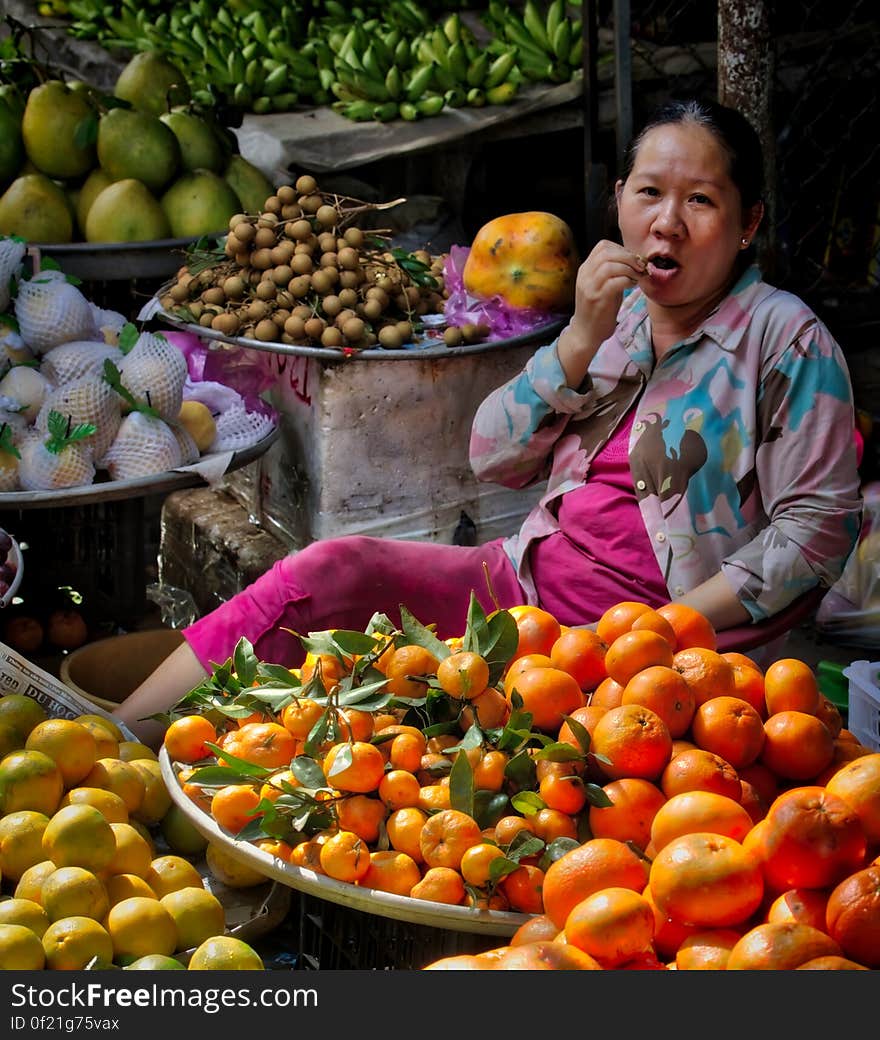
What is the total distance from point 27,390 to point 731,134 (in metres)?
1.74

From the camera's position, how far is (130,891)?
6.13 feet

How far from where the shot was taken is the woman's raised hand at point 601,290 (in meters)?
2.29

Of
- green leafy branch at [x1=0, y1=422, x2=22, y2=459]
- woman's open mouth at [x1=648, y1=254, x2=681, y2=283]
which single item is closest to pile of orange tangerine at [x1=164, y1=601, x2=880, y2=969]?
woman's open mouth at [x1=648, y1=254, x2=681, y2=283]

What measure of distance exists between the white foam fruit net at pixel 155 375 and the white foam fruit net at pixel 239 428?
16 cm

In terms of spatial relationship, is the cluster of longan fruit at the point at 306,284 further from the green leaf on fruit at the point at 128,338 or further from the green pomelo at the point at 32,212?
the green pomelo at the point at 32,212

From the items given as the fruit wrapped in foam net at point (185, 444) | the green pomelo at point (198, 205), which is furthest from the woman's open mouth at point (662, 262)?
the green pomelo at point (198, 205)

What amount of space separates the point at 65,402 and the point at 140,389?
0.60 ft

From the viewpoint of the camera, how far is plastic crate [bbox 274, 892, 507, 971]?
5.16 feet

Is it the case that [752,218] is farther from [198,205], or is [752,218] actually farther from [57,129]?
[57,129]

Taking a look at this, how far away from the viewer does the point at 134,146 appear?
3986 mm

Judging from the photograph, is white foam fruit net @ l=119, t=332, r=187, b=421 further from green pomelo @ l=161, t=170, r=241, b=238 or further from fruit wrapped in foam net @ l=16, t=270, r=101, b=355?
green pomelo @ l=161, t=170, r=241, b=238

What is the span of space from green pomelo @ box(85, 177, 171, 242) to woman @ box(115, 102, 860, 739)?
1817mm

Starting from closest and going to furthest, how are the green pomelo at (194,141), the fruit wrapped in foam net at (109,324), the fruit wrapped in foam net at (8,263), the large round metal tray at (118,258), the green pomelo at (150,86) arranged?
the fruit wrapped in foam net at (8,263) → the fruit wrapped in foam net at (109,324) → the large round metal tray at (118,258) → the green pomelo at (194,141) → the green pomelo at (150,86)

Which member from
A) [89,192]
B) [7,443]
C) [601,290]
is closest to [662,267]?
[601,290]
